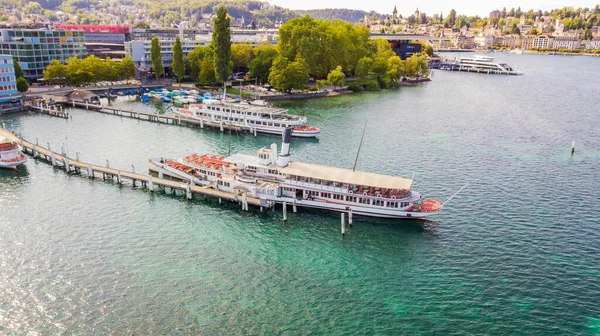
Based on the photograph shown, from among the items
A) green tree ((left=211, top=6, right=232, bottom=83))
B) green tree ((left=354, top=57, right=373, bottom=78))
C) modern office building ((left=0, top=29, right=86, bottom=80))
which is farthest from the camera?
green tree ((left=354, top=57, right=373, bottom=78))

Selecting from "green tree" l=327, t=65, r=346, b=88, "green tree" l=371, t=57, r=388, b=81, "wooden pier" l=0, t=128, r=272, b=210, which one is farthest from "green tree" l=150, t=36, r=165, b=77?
"green tree" l=371, t=57, r=388, b=81

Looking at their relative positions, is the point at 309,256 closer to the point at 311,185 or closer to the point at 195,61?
the point at 311,185

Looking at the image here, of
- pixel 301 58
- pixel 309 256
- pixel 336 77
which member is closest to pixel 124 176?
pixel 309 256

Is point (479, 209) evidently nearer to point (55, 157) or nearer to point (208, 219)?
point (208, 219)

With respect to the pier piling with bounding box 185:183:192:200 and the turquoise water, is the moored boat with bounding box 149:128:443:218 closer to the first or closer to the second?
the turquoise water

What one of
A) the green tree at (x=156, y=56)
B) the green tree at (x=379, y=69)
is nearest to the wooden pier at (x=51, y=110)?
the green tree at (x=156, y=56)

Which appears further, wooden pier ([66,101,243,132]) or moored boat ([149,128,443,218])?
wooden pier ([66,101,243,132])
